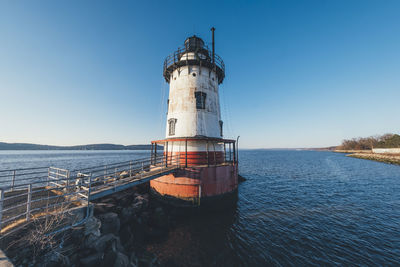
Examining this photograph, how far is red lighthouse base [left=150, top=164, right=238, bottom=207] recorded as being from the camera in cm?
1170

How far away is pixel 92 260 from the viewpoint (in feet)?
16.7

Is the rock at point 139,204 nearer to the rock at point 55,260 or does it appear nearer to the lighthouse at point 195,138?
the lighthouse at point 195,138

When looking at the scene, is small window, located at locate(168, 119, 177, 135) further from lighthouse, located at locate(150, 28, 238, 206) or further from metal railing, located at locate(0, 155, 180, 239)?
metal railing, located at locate(0, 155, 180, 239)

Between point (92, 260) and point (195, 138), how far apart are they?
8.73m

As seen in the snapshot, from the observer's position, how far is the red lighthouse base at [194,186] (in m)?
11.7

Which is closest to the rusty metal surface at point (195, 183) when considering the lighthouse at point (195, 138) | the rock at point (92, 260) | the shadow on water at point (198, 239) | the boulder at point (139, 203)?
the lighthouse at point (195, 138)

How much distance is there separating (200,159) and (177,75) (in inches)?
362

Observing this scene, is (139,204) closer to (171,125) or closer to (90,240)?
(90,240)

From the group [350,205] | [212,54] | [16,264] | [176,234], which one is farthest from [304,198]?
[16,264]

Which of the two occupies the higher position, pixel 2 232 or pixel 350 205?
pixel 2 232

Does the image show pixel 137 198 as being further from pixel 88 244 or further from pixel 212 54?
pixel 212 54

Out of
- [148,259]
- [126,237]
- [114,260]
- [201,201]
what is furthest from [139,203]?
[114,260]

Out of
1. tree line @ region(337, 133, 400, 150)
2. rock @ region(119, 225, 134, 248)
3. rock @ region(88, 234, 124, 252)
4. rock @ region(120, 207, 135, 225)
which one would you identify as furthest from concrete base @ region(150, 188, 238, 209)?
tree line @ region(337, 133, 400, 150)

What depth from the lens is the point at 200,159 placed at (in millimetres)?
13047
